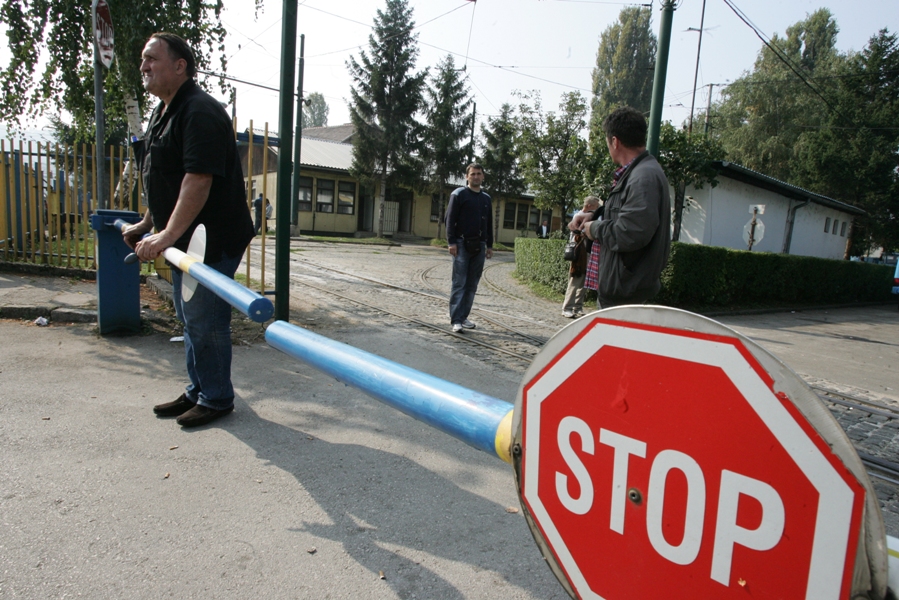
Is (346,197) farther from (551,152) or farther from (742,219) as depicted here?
(742,219)

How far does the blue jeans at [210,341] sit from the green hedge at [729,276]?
7.13 metres

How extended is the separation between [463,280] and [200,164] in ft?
13.2

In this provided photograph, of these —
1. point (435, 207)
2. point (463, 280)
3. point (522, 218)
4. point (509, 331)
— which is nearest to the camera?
point (463, 280)

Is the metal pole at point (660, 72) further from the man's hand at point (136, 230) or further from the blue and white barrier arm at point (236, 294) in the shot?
the blue and white barrier arm at point (236, 294)

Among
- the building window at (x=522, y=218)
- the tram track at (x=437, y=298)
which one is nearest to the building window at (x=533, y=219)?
the building window at (x=522, y=218)

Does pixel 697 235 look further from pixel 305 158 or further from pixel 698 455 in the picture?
pixel 305 158

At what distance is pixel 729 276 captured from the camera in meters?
12.3

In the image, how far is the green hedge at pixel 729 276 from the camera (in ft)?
36.2

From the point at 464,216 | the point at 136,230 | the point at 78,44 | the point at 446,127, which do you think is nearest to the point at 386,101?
the point at 446,127

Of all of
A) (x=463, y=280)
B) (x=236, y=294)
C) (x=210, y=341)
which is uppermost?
(x=236, y=294)

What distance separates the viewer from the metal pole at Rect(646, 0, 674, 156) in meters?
7.33

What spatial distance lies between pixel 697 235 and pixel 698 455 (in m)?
18.8

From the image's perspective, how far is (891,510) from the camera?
2861mm

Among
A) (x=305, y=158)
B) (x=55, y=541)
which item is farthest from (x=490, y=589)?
(x=305, y=158)
